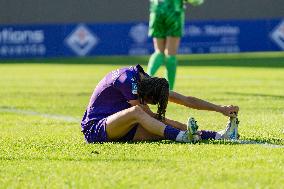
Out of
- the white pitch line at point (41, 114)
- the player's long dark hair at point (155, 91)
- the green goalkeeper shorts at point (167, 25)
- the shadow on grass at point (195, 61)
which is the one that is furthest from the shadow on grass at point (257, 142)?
the shadow on grass at point (195, 61)

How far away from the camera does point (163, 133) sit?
7.90 metres

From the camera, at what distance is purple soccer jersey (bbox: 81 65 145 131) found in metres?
8.02

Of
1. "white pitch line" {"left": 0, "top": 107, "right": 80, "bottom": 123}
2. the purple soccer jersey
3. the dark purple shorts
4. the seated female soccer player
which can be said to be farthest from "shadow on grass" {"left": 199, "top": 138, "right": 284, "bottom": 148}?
"white pitch line" {"left": 0, "top": 107, "right": 80, "bottom": 123}

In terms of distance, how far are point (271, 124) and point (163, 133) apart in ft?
7.42

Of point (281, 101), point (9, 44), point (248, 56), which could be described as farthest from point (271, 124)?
point (248, 56)

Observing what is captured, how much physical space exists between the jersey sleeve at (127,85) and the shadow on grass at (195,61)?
17.4 m

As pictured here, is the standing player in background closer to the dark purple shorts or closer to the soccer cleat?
the dark purple shorts

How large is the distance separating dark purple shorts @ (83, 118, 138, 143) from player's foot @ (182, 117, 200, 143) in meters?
0.41

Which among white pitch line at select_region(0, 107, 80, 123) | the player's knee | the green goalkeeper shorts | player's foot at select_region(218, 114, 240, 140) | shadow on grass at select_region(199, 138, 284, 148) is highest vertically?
the green goalkeeper shorts

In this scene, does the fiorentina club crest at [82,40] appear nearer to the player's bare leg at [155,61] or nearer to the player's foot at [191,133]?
the player's bare leg at [155,61]

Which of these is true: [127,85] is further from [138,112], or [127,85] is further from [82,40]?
[82,40]

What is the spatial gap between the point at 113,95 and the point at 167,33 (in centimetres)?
621

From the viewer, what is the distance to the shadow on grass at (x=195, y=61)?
1064 inches

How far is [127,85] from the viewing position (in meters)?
8.01
